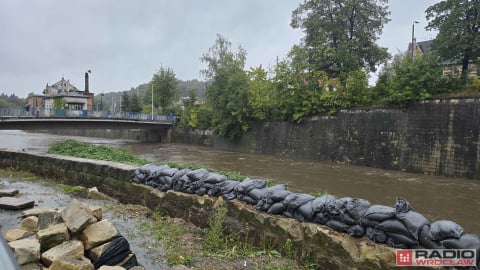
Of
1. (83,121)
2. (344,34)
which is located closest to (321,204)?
(344,34)

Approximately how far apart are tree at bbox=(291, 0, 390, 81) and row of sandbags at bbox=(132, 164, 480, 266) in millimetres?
22229

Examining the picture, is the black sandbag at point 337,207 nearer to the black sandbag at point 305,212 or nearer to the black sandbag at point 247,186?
the black sandbag at point 305,212

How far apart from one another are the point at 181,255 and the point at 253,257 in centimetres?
93

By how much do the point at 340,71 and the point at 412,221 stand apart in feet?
77.2

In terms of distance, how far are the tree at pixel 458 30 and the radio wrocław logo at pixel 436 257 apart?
64.8ft

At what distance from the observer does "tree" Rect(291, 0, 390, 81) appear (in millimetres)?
25625

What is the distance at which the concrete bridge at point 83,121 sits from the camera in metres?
25.4

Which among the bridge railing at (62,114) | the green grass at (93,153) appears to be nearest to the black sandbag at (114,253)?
the green grass at (93,153)

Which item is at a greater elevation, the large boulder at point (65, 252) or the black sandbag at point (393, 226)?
the black sandbag at point (393, 226)

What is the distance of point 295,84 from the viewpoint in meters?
25.9

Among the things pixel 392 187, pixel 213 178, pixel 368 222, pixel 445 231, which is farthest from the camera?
pixel 392 187

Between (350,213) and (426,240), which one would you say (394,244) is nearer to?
(426,240)

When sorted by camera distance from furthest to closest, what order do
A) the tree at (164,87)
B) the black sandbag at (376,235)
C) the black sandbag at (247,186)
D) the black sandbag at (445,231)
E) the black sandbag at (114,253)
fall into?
the tree at (164,87) → the black sandbag at (247,186) → the black sandbag at (114,253) → the black sandbag at (376,235) → the black sandbag at (445,231)

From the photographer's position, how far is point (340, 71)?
991 inches
